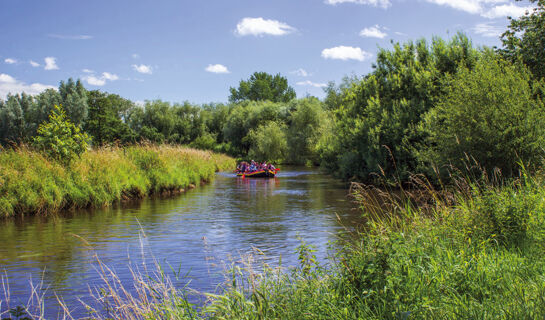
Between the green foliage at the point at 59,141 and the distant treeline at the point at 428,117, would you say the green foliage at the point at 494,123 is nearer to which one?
the distant treeline at the point at 428,117

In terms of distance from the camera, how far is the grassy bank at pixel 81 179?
1507cm

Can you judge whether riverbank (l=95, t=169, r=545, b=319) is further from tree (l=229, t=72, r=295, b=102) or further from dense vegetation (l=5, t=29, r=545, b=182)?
tree (l=229, t=72, r=295, b=102)

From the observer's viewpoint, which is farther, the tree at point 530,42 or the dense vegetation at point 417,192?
the tree at point 530,42

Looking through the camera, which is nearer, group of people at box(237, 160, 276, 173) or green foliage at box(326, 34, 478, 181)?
green foliage at box(326, 34, 478, 181)

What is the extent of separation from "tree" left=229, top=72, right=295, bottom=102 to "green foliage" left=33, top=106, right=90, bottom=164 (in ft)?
321

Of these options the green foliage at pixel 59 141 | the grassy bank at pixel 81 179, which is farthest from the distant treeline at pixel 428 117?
the green foliage at pixel 59 141

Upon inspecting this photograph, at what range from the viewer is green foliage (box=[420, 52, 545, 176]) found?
557 inches

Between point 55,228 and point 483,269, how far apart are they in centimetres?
1181

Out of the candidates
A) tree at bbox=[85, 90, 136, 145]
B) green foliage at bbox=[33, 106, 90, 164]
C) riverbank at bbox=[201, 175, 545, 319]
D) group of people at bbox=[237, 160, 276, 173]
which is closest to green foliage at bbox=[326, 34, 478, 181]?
group of people at bbox=[237, 160, 276, 173]

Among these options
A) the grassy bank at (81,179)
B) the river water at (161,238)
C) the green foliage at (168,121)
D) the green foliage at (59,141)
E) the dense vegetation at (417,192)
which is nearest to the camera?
the dense vegetation at (417,192)

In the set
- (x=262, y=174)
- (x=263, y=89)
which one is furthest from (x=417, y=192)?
(x=263, y=89)

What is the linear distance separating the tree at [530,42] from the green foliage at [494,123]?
7.52m

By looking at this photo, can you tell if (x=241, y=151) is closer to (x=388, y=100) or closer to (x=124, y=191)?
(x=388, y=100)

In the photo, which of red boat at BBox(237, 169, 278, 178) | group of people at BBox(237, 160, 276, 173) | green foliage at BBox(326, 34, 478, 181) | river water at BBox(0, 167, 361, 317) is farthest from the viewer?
group of people at BBox(237, 160, 276, 173)
